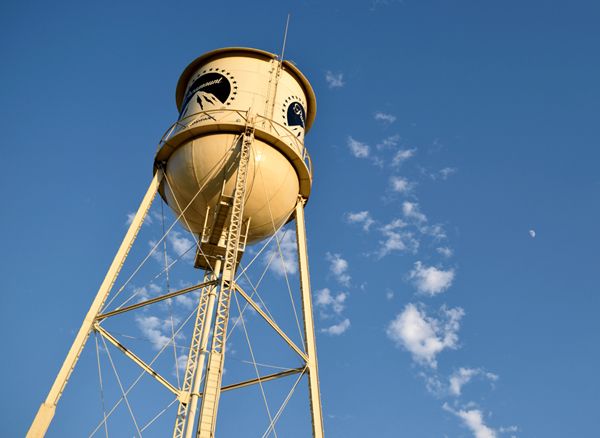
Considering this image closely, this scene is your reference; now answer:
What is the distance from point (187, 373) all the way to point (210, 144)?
455cm

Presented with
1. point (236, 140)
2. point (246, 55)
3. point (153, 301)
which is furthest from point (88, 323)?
point (246, 55)

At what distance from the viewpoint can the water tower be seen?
1099cm

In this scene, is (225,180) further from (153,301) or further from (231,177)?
(153,301)

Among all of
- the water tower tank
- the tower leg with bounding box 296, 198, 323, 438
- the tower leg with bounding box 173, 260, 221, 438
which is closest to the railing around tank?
the water tower tank

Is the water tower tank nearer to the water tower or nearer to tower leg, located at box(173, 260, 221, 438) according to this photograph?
the water tower

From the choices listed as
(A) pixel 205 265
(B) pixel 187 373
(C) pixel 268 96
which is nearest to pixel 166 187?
(A) pixel 205 265

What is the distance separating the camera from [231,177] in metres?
11.5

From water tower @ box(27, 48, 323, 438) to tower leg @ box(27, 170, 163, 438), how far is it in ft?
0.07

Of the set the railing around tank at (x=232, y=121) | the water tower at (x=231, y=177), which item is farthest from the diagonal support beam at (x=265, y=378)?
the railing around tank at (x=232, y=121)

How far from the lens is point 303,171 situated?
41.3 feet

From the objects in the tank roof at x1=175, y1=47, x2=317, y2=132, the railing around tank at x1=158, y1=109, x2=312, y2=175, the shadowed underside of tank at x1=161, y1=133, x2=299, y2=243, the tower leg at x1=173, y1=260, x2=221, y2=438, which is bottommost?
the tower leg at x1=173, y1=260, x2=221, y2=438

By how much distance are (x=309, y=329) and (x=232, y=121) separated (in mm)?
4201

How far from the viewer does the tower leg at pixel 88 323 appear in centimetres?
901

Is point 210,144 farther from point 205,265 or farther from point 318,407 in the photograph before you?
point 318,407
